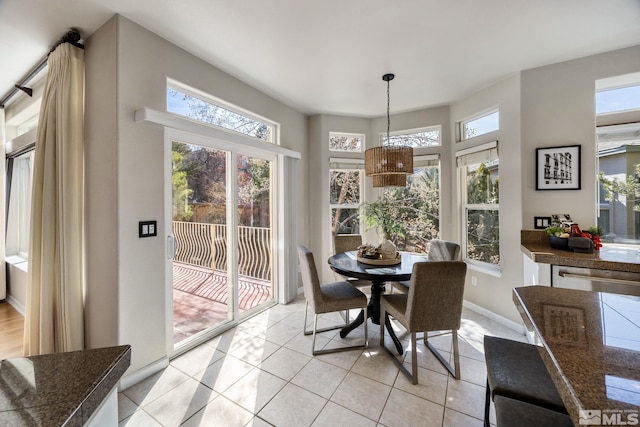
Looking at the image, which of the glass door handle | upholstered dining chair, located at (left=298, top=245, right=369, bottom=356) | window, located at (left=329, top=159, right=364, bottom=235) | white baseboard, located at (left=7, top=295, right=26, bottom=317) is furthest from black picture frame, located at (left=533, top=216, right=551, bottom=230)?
white baseboard, located at (left=7, top=295, right=26, bottom=317)

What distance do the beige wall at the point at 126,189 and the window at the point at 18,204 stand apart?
270cm

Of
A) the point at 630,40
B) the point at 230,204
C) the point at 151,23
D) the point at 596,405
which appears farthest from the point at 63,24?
the point at 630,40

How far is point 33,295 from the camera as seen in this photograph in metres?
2.09

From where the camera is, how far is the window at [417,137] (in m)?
3.83

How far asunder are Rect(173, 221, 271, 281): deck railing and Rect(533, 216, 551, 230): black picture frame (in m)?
3.08

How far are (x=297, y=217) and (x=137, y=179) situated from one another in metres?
2.11

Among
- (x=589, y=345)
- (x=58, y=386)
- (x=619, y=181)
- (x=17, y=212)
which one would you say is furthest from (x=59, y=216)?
(x=619, y=181)

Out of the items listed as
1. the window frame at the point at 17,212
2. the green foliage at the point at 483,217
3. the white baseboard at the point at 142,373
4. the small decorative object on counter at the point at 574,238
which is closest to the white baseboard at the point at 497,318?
the green foliage at the point at 483,217

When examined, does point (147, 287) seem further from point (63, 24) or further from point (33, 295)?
point (63, 24)

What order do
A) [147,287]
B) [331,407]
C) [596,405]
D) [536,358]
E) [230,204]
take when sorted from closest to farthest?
1. [596,405]
2. [536,358]
3. [331,407]
4. [147,287]
5. [230,204]

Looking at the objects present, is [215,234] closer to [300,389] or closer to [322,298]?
[322,298]

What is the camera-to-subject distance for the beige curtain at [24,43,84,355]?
6.57 ft

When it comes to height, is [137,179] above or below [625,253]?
above

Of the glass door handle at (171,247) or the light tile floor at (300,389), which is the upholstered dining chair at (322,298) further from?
the glass door handle at (171,247)
